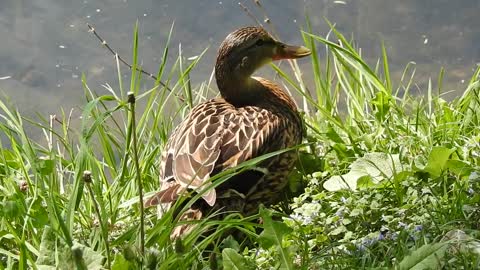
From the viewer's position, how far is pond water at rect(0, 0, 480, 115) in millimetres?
6566

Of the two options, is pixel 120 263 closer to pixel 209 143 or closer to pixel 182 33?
pixel 209 143

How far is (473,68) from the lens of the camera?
6.41 m

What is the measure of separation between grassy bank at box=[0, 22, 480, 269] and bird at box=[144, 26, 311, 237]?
0.11m

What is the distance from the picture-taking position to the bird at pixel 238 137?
4090 mm

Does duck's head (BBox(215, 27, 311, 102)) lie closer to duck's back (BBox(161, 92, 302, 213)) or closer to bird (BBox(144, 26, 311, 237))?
bird (BBox(144, 26, 311, 237))

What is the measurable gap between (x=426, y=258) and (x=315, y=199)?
106 cm

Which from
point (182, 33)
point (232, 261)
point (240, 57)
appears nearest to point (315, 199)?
point (232, 261)

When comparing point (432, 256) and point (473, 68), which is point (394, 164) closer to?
point (432, 256)

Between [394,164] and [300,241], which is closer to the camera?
[300,241]

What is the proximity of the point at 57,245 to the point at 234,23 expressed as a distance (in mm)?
3690

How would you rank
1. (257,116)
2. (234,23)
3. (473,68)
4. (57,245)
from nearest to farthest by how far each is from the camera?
(57,245), (257,116), (473,68), (234,23)

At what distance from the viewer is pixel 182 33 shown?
6.90 m

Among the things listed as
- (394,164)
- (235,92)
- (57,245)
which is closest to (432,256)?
(394,164)

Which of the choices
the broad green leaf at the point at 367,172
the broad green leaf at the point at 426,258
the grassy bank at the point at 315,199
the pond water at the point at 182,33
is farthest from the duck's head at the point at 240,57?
the broad green leaf at the point at 426,258
